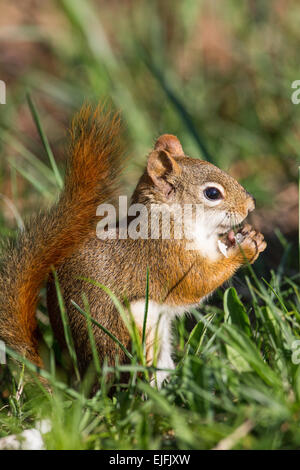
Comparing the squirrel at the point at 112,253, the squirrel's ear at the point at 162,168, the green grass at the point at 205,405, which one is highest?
the squirrel's ear at the point at 162,168

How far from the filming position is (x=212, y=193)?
6.64ft

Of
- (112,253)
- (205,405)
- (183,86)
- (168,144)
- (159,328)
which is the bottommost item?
(205,405)

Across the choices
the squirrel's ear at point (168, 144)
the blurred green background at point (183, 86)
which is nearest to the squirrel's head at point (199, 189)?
the squirrel's ear at point (168, 144)

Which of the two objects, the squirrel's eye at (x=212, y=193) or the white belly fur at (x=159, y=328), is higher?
the squirrel's eye at (x=212, y=193)

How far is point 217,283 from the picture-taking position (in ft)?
6.61

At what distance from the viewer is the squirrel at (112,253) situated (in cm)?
187

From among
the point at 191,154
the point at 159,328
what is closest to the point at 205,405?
the point at 159,328

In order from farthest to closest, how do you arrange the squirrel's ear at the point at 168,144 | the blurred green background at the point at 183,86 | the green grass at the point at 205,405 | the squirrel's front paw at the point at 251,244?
the blurred green background at the point at 183,86
the squirrel's ear at the point at 168,144
the squirrel's front paw at the point at 251,244
the green grass at the point at 205,405

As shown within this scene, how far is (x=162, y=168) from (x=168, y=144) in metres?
0.16

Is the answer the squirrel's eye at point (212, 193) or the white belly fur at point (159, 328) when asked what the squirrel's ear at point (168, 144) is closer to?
the squirrel's eye at point (212, 193)

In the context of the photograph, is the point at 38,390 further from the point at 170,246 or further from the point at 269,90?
the point at 269,90

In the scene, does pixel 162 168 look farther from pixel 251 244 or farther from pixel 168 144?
pixel 251 244

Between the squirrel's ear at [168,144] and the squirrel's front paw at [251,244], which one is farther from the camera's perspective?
the squirrel's ear at [168,144]

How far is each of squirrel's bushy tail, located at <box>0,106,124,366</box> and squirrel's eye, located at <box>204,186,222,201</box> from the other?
0.33m
